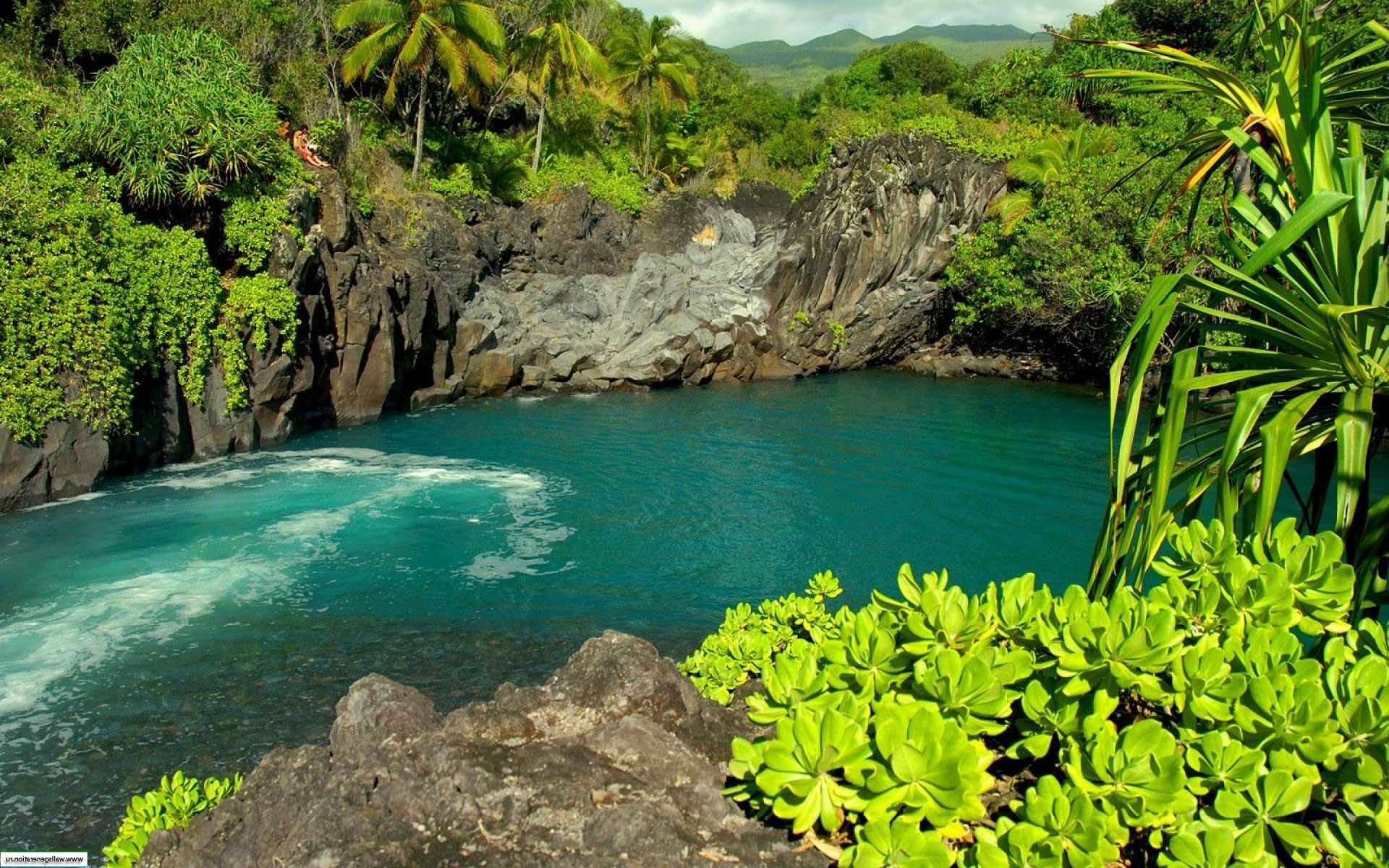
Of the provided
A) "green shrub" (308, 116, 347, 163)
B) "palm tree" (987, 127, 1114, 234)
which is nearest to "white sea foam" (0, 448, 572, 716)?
"green shrub" (308, 116, 347, 163)

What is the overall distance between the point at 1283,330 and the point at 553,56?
29511 mm

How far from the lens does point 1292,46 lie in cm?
461

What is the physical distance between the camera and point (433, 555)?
44.0ft

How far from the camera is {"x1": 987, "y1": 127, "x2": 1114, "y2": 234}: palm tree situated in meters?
28.5

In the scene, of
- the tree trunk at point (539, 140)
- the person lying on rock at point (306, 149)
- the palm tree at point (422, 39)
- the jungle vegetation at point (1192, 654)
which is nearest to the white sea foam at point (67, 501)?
the person lying on rock at point (306, 149)

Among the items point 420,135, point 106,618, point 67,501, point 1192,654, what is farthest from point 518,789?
point 420,135

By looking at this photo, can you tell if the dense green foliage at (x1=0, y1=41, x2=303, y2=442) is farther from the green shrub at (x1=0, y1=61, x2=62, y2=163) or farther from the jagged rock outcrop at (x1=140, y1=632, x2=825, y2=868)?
the jagged rock outcrop at (x1=140, y1=632, x2=825, y2=868)

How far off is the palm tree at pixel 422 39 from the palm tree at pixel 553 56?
9.77ft

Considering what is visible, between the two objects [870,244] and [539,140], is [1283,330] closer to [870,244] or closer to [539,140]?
[870,244]

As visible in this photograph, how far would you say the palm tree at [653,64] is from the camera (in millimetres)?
33156

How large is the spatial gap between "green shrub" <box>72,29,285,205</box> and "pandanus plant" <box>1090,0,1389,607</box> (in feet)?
59.1

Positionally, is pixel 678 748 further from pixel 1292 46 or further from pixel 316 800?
pixel 1292 46

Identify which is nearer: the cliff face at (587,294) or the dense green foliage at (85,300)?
the dense green foliage at (85,300)

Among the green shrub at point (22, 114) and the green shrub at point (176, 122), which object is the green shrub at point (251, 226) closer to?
the green shrub at point (176, 122)
